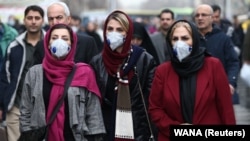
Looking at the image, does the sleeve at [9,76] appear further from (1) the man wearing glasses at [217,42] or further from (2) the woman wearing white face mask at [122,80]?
(1) the man wearing glasses at [217,42]

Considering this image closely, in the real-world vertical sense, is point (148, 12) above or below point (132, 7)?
above

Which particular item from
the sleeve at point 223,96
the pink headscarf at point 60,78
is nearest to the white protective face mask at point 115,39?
the pink headscarf at point 60,78

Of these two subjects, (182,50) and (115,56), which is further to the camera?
(115,56)

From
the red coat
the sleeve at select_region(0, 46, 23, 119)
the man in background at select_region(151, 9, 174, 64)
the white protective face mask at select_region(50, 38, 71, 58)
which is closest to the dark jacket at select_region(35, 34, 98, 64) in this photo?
the sleeve at select_region(0, 46, 23, 119)

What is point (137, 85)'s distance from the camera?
652 centimetres

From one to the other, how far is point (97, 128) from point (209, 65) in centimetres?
107

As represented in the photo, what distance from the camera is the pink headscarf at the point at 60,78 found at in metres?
5.95

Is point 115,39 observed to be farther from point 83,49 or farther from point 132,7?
point 132,7

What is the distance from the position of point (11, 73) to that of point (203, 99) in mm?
2922

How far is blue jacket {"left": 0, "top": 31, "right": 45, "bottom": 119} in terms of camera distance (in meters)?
7.99

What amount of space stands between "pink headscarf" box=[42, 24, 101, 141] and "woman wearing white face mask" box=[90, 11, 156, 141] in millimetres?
329

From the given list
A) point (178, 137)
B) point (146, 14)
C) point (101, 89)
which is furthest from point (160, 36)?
point (146, 14)

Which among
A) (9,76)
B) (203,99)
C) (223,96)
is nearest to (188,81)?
(203,99)

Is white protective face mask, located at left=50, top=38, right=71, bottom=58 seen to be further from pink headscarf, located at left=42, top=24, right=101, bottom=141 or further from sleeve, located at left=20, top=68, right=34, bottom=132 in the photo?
sleeve, located at left=20, top=68, right=34, bottom=132
